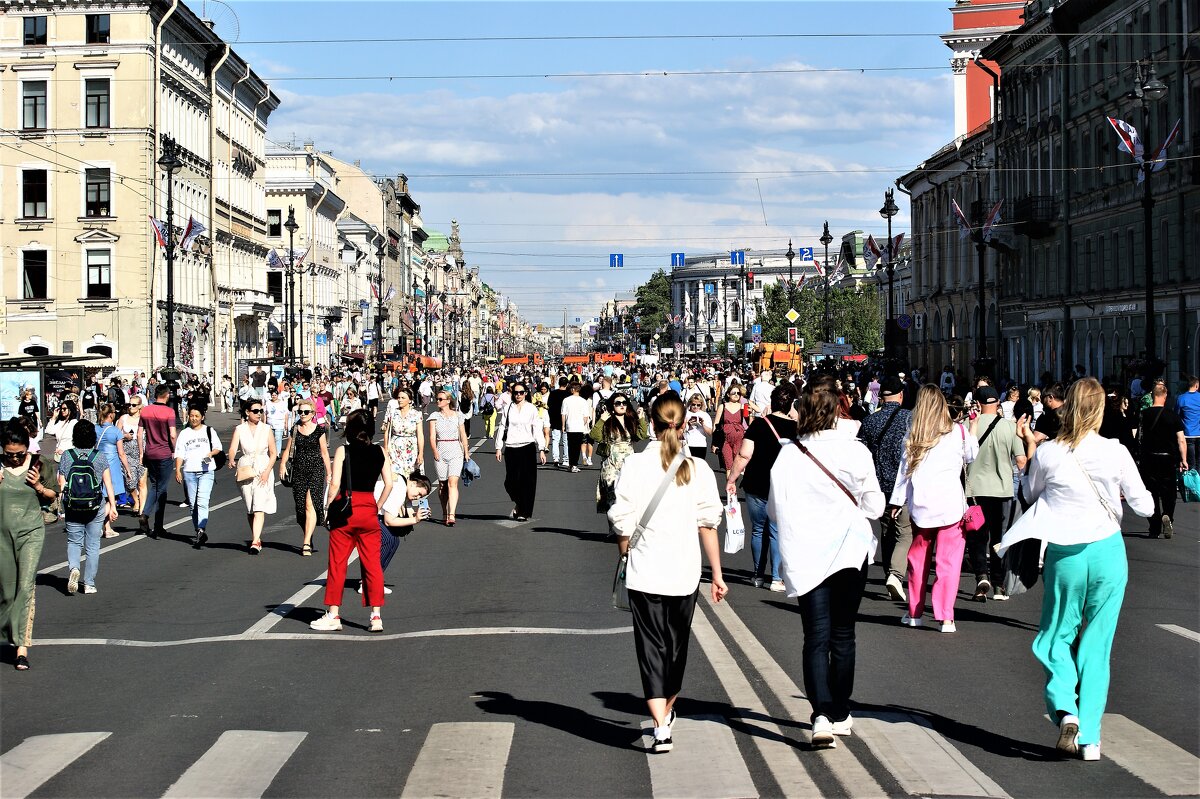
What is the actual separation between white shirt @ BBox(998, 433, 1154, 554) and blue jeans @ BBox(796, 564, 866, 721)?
0.97 m

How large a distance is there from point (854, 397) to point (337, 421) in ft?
81.1

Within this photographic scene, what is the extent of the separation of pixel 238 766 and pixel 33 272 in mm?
60650

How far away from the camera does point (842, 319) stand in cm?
11481

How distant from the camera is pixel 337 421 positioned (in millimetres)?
46531

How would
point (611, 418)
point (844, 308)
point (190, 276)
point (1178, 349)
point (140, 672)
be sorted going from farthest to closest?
point (844, 308) → point (190, 276) → point (1178, 349) → point (611, 418) → point (140, 672)

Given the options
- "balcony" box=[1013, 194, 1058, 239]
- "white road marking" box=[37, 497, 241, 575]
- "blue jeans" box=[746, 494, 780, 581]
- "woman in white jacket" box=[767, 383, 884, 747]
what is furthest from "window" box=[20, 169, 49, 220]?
"woman in white jacket" box=[767, 383, 884, 747]

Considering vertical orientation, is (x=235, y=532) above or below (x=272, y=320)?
below

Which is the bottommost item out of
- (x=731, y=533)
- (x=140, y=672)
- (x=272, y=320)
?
(x=140, y=672)

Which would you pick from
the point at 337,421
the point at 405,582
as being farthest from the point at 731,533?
the point at 337,421

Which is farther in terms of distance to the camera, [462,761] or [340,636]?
[340,636]

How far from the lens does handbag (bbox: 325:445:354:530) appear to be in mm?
11453

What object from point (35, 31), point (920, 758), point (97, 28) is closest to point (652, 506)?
point (920, 758)

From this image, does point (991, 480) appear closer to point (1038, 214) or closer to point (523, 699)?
point (523, 699)

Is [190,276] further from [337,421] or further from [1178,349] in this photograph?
[1178,349]
